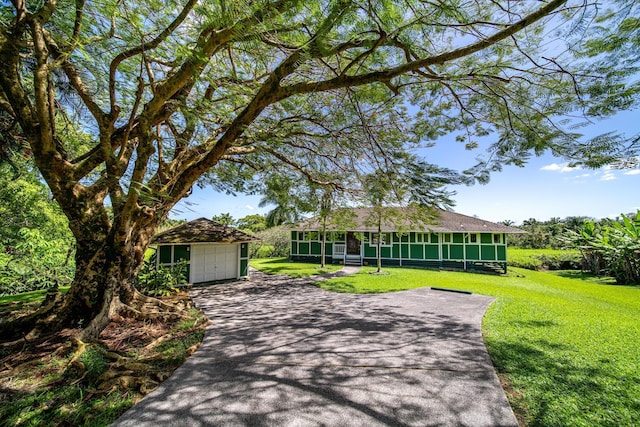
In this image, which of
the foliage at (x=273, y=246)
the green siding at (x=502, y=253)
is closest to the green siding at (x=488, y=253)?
the green siding at (x=502, y=253)

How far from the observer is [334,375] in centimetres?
379

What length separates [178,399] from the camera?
3.22 m

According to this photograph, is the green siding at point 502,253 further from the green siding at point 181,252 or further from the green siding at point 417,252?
the green siding at point 181,252

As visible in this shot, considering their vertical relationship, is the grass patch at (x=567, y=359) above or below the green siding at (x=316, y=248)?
below

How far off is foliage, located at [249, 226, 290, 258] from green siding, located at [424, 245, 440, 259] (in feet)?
46.3

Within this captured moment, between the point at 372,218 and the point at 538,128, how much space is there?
4.05 meters

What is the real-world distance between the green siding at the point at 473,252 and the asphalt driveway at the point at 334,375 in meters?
12.3

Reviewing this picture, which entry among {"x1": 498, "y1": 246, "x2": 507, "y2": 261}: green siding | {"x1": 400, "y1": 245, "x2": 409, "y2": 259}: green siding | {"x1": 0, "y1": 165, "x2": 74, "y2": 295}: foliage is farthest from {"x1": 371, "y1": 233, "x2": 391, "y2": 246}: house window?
{"x1": 0, "y1": 165, "x2": 74, "y2": 295}: foliage

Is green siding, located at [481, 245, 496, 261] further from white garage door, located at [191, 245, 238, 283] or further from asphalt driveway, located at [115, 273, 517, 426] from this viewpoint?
white garage door, located at [191, 245, 238, 283]

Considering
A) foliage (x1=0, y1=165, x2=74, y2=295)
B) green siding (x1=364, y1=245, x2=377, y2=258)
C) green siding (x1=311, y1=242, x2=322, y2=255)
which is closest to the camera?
foliage (x1=0, y1=165, x2=74, y2=295)

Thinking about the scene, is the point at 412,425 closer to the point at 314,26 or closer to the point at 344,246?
the point at 314,26

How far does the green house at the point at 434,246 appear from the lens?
1714cm

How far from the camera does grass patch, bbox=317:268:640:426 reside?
9.71ft

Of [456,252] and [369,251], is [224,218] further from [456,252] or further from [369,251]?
[456,252]
